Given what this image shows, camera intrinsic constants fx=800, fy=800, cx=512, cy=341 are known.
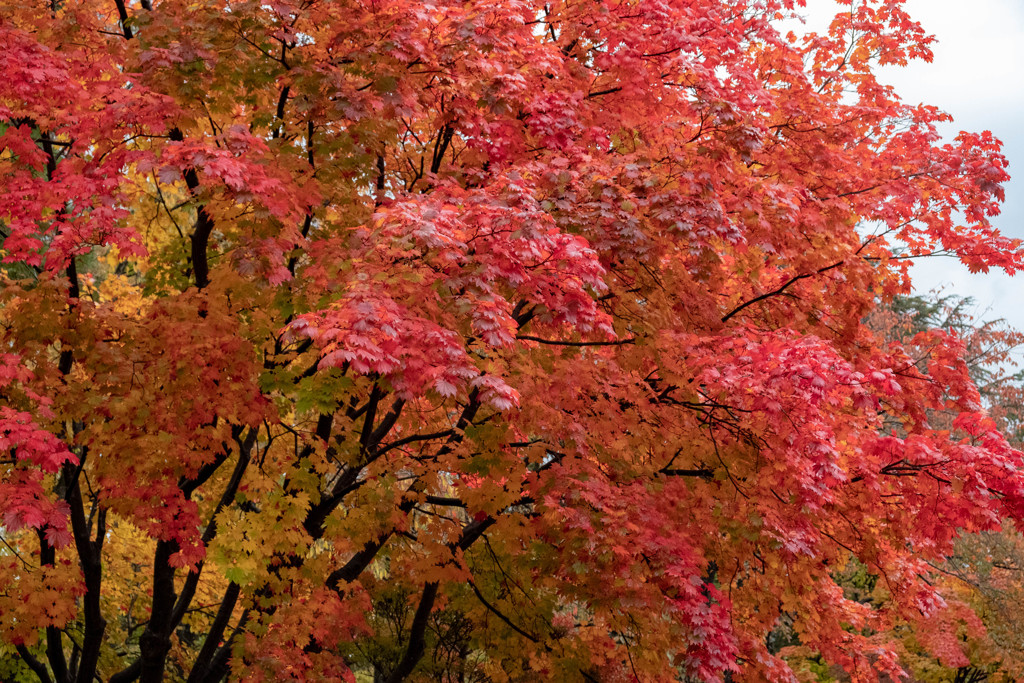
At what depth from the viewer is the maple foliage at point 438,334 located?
598cm

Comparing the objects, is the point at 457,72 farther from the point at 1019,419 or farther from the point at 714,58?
the point at 1019,419

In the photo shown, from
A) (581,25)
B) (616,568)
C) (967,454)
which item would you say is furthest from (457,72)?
(967,454)

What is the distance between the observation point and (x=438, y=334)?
504 centimetres

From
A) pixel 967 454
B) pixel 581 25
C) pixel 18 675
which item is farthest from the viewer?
pixel 18 675

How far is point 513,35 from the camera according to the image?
23.4 feet

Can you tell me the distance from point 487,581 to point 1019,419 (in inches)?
709

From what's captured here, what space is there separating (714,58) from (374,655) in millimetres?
9321

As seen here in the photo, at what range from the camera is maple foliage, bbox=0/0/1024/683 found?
5.98 meters

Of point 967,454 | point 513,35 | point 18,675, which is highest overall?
point 513,35

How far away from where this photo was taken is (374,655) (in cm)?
1169

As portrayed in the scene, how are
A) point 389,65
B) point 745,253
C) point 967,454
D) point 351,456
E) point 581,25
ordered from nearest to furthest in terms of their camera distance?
point 389,65 < point 967,454 < point 351,456 < point 581,25 < point 745,253

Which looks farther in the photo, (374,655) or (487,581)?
(374,655)

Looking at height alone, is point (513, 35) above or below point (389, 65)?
above

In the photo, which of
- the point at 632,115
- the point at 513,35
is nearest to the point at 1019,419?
the point at 632,115
